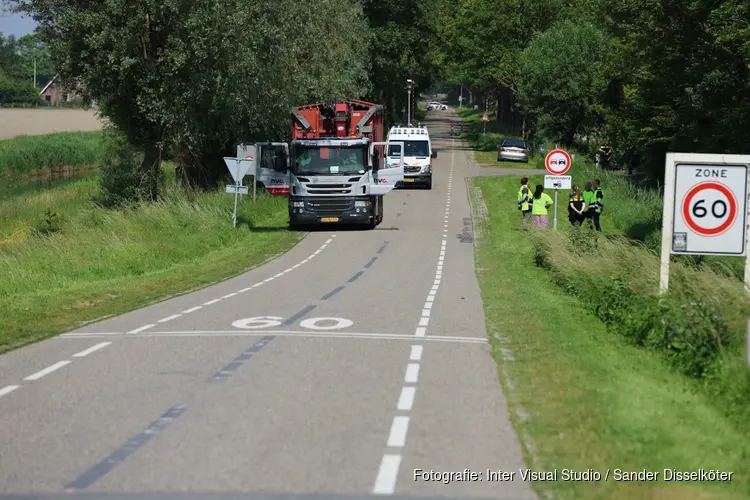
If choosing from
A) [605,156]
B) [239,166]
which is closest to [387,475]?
[239,166]

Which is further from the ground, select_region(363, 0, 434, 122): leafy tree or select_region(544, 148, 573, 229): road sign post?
select_region(363, 0, 434, 122): leafy tree

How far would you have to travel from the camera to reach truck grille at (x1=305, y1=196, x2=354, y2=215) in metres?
34.7

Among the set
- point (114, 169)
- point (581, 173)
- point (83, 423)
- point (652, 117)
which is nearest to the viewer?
point (83, 423)

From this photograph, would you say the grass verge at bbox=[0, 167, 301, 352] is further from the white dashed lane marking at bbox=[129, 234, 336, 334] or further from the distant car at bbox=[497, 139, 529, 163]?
the distant car at bbox=[497, 139, 529, 163]

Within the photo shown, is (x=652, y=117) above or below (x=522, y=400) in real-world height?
above

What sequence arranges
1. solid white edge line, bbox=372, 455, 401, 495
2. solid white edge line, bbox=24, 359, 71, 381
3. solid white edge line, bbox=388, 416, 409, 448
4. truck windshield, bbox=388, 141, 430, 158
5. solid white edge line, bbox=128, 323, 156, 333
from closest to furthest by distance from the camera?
solid white edge line, bbox=372, 455, 401, 495, solid white edge line, bbox=388, 416, 409, 448, solid white edge line, bbox=24, 359, 71, 381, solid white edge line, bbox=128, 323, 156, 333, truck windshield, bbox=388, 141, 430, 158

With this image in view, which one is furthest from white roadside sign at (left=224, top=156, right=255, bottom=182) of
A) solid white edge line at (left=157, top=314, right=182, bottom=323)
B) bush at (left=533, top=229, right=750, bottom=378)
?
solid white edge line at (left=157, top=314, right=182, bottom=323)

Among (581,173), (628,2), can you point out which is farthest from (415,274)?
(581,173)

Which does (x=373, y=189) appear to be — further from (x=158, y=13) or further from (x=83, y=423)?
(x=83, y=423)

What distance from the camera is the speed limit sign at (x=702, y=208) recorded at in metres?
Answer: 15.0

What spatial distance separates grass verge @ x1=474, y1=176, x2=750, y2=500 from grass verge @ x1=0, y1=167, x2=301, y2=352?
6.75m

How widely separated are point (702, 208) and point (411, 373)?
5.81 metres

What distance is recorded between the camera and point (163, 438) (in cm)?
859

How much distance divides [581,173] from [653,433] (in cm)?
4396
